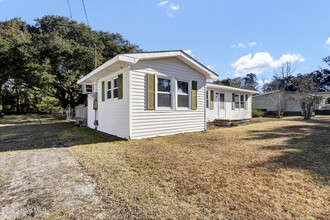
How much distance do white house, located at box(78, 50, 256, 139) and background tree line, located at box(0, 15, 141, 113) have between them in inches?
289

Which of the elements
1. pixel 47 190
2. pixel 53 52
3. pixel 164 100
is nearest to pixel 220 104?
pixel 164 100

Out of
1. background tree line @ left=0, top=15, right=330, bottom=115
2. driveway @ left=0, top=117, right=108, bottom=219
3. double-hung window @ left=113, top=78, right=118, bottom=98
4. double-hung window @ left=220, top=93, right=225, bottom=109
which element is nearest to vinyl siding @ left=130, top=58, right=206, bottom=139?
double-hung window @ left=113, top=78, right=118, bottom=98

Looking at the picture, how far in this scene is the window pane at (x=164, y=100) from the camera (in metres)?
6.49

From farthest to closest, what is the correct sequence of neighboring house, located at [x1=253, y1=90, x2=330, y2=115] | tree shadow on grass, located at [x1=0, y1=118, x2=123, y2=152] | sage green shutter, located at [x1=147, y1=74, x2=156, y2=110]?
1. neighboring house, located at [x1=253, y1=90, x2=330, y2=115]
2. sage green shutter, located at [x1=147, y1=74, x2=156, y2=110]
3. tree shadow on grass, located at [x1=0, y1=118, x2=123, y2=152]

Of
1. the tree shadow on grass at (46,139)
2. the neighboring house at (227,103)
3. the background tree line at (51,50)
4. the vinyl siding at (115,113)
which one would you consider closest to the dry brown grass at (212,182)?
the tree shadow on grass at (46,139)

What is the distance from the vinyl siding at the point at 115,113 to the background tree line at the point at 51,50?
8.02 meters

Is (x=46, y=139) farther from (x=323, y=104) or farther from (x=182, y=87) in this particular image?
(x=323, y=104)

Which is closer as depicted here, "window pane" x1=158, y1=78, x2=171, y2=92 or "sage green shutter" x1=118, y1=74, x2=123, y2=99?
"sage green shutter" x1=118, y1=74, x2=123, y2=99

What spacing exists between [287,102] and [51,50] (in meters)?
25.5

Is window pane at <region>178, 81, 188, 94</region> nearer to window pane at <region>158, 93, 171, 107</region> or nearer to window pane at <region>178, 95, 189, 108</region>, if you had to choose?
window pane at <region>178, 95, 189, 108</region>

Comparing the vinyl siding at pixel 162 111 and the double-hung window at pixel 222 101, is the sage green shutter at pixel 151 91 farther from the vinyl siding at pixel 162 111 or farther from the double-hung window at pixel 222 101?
the double-hung window at pixel 222 101

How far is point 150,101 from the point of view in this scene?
6051mm

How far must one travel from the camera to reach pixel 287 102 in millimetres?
20328

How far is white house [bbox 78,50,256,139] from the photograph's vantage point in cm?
577
